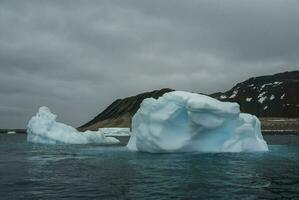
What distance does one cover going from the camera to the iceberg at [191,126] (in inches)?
1812

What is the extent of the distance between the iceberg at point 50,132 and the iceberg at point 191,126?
120 ft

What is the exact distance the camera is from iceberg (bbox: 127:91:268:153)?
151ft

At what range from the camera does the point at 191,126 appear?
46.7 meters

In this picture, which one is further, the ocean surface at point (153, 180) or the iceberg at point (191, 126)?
the iceberg at point (191, 126)

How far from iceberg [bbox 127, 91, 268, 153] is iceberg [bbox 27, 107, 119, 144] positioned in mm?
36603

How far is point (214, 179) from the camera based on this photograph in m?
27.4

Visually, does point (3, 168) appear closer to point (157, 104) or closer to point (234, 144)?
point (157, 104)

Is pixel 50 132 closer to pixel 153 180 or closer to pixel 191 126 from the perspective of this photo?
pixel 191 126

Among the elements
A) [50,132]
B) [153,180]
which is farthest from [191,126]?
[50,132]

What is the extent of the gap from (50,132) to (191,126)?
4472 centimetres

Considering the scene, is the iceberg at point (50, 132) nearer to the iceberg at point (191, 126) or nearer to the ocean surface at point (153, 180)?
the iceberg at point (191, 126)

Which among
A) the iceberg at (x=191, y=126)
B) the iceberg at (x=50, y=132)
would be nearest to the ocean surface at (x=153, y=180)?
the iceberg at (x=191, y=126)

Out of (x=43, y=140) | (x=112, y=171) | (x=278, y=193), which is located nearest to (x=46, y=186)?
(x=112, y=171)

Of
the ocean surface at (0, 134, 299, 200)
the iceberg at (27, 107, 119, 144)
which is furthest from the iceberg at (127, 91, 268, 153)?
the iceberg at (27, 107, 119, 144)
